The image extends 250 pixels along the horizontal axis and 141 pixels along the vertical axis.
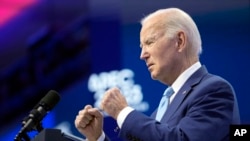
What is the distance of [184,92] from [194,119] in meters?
0.19

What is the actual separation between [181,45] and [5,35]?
6.60 ft

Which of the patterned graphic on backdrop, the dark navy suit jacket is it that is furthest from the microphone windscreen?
the patterned graphic on backdrop

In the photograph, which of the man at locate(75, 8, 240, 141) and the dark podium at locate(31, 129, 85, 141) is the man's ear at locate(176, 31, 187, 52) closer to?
the man at locate(75, 8, 240, 141)

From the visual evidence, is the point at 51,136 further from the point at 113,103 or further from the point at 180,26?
the point at 180,26

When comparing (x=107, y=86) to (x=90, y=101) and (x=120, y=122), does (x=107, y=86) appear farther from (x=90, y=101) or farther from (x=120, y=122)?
(x=120, y=122)

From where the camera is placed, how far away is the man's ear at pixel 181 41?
2035 mm

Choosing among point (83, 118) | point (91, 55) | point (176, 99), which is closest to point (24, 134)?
point (83, 118)

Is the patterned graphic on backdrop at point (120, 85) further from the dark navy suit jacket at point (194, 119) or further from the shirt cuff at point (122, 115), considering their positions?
the shirt cuff at point (122, 115)

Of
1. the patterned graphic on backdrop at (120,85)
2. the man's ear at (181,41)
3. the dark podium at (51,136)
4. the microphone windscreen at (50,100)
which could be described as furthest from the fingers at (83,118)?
the patterned graphic on backdrop at (120,85)

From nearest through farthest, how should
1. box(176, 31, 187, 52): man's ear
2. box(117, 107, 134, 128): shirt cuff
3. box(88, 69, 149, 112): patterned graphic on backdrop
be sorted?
1. box(117, 107, 134, 128): shirt cuff
2. box(176, 31, 187, 52): man's ear
3. box(88, 69, 149, 112): patterned graphic on backdrop

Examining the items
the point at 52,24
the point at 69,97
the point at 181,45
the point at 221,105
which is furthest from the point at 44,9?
the point at 221,105

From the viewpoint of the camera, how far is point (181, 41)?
6.70ft

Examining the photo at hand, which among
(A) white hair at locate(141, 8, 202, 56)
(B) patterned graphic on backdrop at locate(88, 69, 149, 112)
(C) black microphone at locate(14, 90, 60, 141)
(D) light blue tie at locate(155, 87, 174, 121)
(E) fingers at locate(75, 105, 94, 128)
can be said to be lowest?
(B) patterned graphic on backdrop at locate(88, 69, 149, 112)

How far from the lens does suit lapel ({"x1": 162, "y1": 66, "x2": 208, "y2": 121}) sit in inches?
76.1
